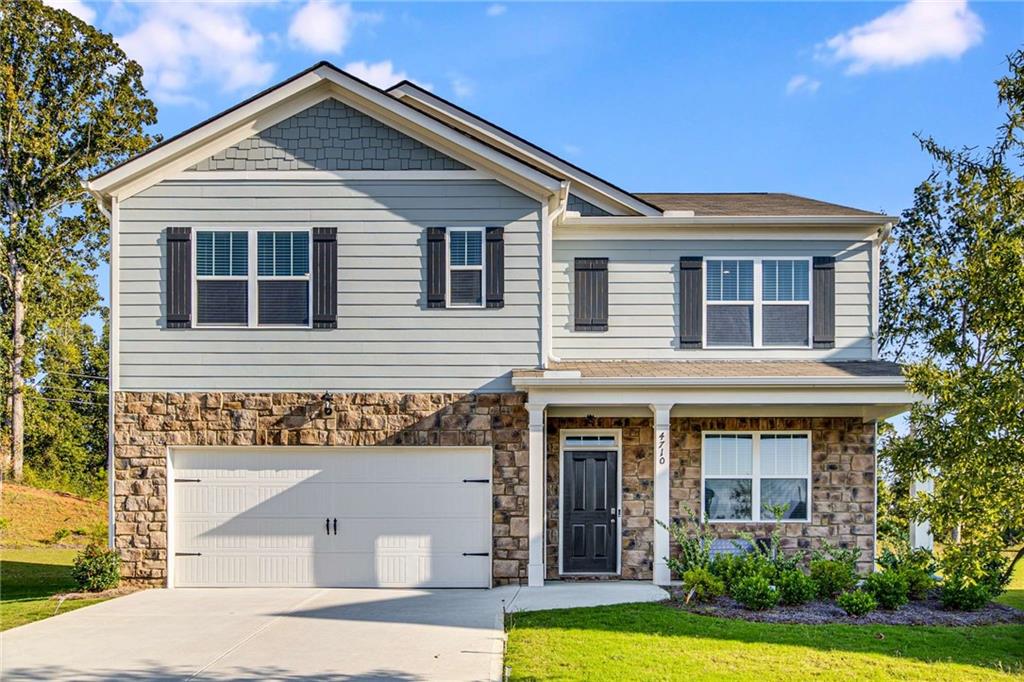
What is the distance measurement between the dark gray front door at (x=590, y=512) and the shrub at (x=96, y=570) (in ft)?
20.6

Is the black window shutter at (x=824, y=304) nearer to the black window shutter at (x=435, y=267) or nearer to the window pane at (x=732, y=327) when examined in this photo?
the window pane at (x=732, y=327)

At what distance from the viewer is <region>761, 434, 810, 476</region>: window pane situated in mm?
14469

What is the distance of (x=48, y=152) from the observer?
25609 millimetres

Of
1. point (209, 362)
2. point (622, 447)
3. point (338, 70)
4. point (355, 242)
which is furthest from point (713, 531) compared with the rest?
point (338, 70)

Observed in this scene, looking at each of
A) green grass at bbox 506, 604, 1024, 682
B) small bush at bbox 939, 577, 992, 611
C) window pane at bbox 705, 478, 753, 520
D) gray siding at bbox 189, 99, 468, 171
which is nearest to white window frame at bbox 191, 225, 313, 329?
gray siding at bbox 189, 99, 468, 171

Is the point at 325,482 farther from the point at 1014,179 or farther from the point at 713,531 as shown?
the point at 1014,179

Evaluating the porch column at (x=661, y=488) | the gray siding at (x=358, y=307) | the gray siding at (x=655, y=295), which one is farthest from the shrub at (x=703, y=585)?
the gray siding at (x=655, y=295)

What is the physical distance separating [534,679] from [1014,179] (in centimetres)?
557

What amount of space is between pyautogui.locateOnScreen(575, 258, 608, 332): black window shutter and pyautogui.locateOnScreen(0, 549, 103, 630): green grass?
7.80 metres

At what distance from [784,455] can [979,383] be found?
24.0 feet

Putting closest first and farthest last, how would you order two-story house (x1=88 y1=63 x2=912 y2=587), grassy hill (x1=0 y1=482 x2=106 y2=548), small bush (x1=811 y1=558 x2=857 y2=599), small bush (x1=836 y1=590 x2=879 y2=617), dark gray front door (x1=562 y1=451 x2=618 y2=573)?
small bush (x1=836 y1=590 x2=879 y2=617), small bush (x1=811 y1=558 x2=857 y2=599), two-story house (x1=88 y1=63 x2=912 y2=587), dark gray front door (x1=562 y1=451 x2=618 y2=573), grassy hill (x1=0 y1=482 x2=106 y2=548)

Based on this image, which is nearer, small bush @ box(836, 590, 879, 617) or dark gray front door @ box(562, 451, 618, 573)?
small bush @ box(836, 590, 879, 617)

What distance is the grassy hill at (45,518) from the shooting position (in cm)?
2095

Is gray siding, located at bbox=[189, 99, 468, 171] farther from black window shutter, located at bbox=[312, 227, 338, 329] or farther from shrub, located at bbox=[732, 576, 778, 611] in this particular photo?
shrub, located at bbox=[732, 576, 778, 611]
